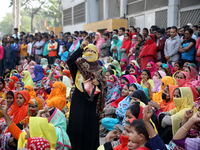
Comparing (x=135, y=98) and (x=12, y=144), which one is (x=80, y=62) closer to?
(x=135, y=98)

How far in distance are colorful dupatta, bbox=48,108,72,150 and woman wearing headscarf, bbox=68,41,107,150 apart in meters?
0.13

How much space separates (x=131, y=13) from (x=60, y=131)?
9452 millimetres

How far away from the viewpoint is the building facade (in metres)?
8.36

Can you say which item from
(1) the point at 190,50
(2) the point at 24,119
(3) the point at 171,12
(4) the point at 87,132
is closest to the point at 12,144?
(2) the point at 24,119

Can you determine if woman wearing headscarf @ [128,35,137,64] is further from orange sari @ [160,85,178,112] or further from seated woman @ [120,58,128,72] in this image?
orange sari @ [160,85,178,112]

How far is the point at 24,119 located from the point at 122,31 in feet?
19.3

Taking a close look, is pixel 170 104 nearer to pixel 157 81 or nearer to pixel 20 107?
pixel 157 81

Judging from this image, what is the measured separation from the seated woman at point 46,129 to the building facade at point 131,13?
21.3 ft

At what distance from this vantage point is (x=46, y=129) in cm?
255

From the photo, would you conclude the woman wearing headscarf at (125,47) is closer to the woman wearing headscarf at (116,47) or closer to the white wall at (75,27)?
the woman wearing headscarf at (116,47)

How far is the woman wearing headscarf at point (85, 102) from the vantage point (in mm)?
3084

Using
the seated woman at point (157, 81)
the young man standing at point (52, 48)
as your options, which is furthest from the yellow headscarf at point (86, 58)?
the young man standing at point (52, 48)

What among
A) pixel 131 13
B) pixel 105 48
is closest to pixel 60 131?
pixel 105 48

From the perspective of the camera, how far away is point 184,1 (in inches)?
328
